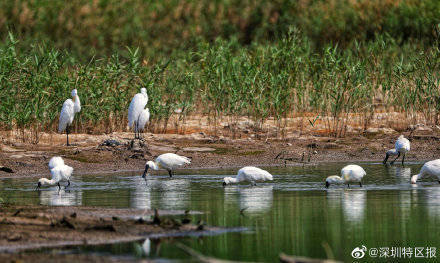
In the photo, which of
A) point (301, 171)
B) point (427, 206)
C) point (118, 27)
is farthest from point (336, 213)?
point (118, 27)

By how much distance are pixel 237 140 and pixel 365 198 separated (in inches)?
347

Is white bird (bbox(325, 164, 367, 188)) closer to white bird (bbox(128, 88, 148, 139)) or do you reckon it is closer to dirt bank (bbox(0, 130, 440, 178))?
dirt bank (bbox(0, 130, 440, 178))

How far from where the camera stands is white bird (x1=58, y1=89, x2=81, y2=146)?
18578 mm

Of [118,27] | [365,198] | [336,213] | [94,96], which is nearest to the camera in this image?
[336,213]

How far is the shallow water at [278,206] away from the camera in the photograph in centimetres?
767

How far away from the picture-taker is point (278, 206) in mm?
10500

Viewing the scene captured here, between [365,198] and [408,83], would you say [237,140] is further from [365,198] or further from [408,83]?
[365,198]

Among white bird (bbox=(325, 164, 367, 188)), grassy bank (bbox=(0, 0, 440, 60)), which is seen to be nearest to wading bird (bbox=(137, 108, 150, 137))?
white bird (bbox=(325, 164, 367, 188))

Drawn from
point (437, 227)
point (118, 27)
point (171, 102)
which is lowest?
point (437, 227)

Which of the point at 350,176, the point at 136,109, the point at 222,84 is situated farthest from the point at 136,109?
the point at 350,176

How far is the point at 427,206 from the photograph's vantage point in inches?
404

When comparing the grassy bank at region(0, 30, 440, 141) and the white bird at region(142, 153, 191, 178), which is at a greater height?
the grassy bank at region(0, 30, 440, 141)

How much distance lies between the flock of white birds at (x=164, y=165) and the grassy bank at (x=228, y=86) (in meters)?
0.60

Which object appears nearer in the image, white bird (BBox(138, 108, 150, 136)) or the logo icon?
the logo icon
